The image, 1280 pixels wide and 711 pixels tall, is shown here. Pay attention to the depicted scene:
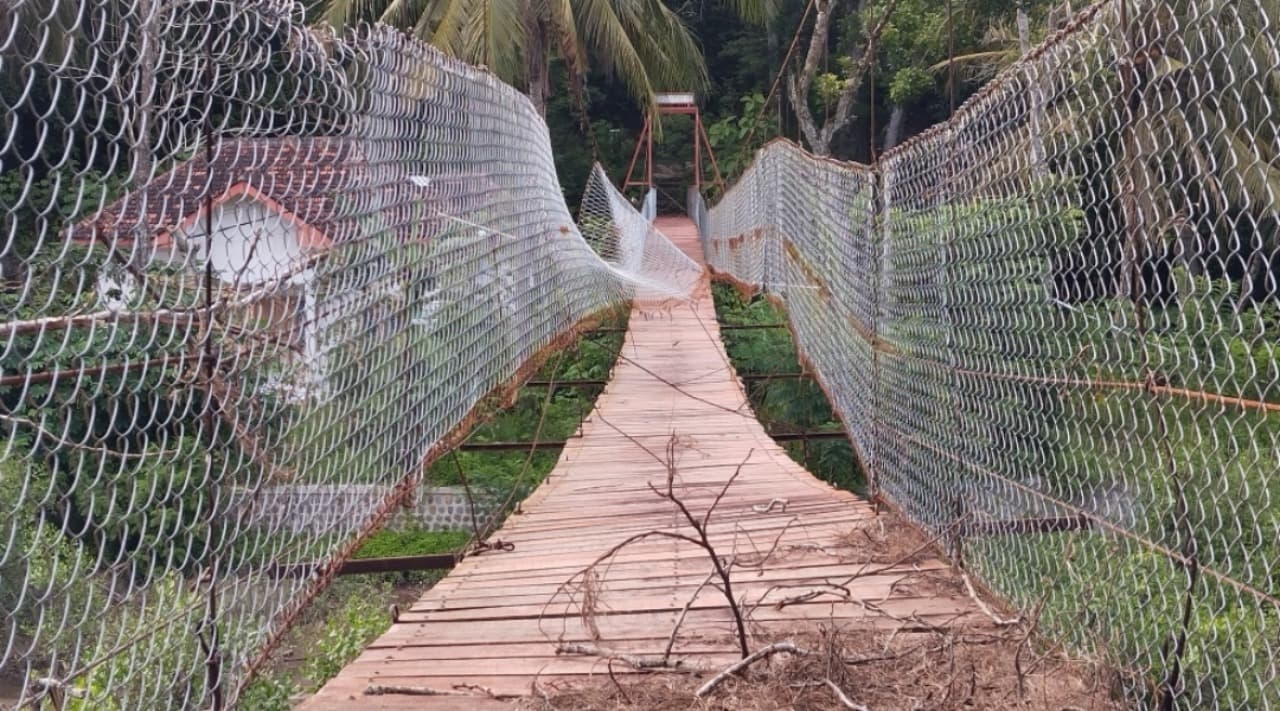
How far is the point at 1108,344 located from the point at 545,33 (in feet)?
35.4

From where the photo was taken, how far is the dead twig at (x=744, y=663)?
176 centimetres

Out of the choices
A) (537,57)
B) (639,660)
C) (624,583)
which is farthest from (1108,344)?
(537,57)

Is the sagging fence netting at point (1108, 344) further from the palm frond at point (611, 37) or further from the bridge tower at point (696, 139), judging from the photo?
the bridge tower at point (696, 139)

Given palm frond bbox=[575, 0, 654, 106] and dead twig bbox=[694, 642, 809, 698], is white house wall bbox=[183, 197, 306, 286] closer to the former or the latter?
dead twig bbox=[694, 642, 809, 698]

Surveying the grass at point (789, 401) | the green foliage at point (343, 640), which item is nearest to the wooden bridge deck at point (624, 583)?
the green foliage at point (343, 640)

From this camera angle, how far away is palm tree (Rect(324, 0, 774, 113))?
33.8ft

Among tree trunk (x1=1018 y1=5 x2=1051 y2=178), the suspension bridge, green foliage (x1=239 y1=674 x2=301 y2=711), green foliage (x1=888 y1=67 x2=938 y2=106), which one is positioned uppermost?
green foliage (x1=888 y1=67 x2=938 y2=106)

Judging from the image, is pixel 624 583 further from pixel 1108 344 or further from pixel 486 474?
pixel 486 474

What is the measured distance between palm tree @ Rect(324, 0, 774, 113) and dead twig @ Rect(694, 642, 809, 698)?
316 inches

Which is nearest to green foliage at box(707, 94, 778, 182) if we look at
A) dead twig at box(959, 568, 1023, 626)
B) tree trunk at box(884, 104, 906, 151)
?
tree trunk at box(884, 104, 906, 151)

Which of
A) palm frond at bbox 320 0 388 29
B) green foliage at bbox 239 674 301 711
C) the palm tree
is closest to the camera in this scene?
green foliage at bbox 239 674 301 711

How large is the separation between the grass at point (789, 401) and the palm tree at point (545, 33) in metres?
3.36

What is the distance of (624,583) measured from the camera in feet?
8.19

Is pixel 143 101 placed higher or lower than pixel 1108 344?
higher
